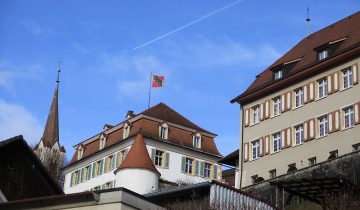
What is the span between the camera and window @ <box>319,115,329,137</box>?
149 ft

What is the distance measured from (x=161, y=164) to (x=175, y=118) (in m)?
7.26

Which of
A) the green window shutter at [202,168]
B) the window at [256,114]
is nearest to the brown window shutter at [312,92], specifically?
the window at [256,114]

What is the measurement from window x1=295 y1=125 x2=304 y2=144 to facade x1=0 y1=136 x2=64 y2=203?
61.7 ft

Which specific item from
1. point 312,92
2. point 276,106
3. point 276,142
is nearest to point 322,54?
point 312,92

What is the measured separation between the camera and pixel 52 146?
117375mm

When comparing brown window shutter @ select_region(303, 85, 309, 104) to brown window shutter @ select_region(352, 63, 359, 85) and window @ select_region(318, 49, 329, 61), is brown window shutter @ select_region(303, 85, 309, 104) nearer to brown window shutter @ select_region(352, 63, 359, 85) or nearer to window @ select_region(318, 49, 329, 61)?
window @ select_region(318, 49, 329, 61)

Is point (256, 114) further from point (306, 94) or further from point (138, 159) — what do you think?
point (138, 159)

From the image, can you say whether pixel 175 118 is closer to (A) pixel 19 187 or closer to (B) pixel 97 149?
(B) pixel 97 149

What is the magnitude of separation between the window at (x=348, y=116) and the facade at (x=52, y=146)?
67.1 meters

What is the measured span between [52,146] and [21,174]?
85.6 meters

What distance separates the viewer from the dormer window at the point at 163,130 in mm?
70125

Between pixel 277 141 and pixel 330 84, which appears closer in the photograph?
pixel 330 84

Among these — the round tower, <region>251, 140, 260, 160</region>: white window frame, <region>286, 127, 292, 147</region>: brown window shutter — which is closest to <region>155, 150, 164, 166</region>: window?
the round tower

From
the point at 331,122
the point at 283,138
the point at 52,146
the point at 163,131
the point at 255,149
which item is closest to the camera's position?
the point at 331,122
